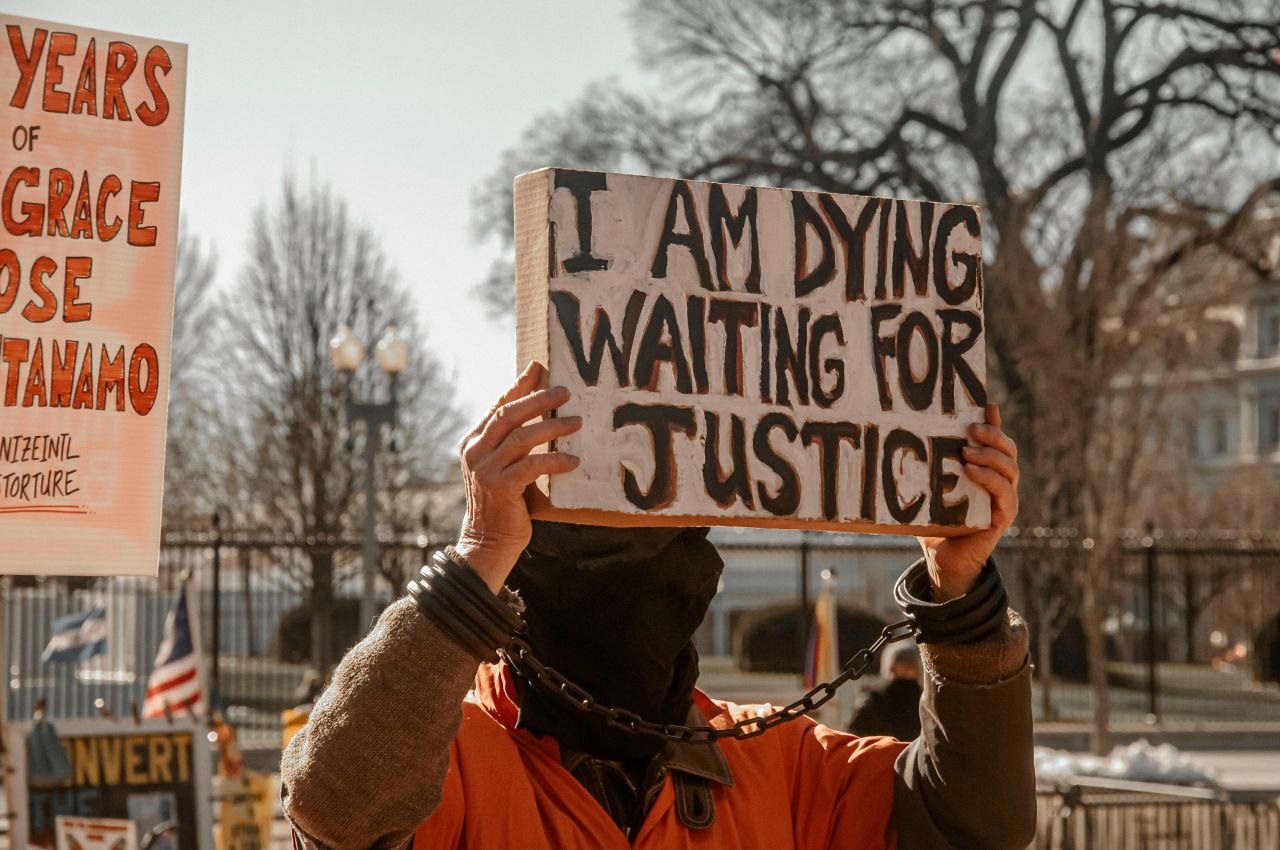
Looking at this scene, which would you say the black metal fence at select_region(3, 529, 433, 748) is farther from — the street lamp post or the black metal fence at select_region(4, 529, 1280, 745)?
the street lamp post

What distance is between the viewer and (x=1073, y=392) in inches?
635

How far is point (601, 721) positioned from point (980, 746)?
60cm

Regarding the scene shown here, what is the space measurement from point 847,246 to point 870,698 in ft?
15.4

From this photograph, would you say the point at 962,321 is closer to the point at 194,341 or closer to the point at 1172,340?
the point at 1172,340

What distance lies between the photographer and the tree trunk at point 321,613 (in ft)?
58.0

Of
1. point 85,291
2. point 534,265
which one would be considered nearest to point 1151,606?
point 85,291

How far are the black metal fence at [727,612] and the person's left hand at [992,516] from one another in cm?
972

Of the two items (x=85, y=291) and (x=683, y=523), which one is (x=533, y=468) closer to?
(x=683, y=523)

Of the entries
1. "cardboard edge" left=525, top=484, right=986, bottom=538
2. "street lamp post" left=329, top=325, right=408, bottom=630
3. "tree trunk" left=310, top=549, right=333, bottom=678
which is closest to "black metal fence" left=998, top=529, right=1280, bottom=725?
"street lamp post" left=329, top=325, right=408, bottom=630

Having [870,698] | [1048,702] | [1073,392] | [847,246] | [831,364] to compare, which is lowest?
[1048,702]

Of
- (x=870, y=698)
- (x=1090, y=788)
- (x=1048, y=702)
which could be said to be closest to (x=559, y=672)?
(x=870, y=698)

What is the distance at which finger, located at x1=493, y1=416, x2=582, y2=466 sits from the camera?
6.85ft

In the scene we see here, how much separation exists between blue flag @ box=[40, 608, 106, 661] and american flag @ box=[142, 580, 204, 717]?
212 cm

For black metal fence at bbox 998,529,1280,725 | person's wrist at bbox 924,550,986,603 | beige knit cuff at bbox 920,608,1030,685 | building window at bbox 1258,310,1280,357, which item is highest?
building window at bbox 1258,310,1280,357
